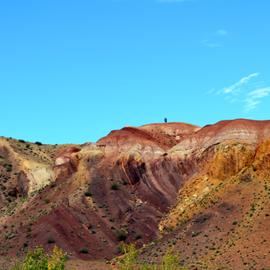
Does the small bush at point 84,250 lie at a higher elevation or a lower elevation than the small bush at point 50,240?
lower

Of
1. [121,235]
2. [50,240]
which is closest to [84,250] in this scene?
[50,240]

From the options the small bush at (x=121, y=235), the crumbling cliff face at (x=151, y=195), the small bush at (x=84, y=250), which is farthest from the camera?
the small bush at (x=121, y=235)

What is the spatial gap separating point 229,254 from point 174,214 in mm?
22255

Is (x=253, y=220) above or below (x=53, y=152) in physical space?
below

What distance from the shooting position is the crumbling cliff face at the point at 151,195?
8800 cm

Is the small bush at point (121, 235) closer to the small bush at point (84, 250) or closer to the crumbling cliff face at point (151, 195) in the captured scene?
the crumbling cliff face at point (151, 195)

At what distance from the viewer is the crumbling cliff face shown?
8800 cm

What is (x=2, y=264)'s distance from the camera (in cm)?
8594

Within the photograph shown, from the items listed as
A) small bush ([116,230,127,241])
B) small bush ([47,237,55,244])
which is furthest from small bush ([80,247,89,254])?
small bush ([116,230,127,241])

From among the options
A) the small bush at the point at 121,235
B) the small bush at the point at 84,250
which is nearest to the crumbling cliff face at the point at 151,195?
the small bush at the point at 121,235

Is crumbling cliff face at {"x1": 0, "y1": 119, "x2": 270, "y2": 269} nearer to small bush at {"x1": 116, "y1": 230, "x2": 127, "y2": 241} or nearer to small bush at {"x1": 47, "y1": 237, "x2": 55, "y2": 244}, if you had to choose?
small bush at {"x1": 116, "y1": 230, "x2": 127, "y2": 241}

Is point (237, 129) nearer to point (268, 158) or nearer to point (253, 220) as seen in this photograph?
point (268, 158)

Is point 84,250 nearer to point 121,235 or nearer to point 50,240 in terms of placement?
point 50,240

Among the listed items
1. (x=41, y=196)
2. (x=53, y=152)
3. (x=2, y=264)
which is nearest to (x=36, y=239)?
(x=2, y=264)
